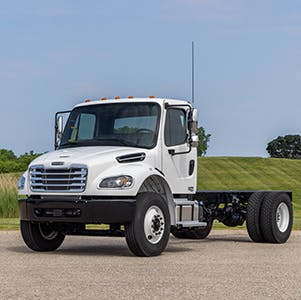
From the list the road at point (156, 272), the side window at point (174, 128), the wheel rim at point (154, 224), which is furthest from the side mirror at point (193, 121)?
the road at point (156, 272)

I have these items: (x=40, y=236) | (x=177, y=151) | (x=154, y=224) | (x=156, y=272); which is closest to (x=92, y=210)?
(x=154, y=224)

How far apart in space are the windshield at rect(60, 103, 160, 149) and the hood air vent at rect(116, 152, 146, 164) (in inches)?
11.8

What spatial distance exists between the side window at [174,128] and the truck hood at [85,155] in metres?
0.65

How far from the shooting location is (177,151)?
1438 centimetres

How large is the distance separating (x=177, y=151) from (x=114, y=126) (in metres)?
1.18

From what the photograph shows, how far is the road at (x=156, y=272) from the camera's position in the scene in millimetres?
8984

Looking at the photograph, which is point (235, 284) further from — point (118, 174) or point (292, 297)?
→ point (118, 174)

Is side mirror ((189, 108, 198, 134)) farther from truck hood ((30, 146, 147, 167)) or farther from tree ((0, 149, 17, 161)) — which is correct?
tree ((0, 149, 17, 161))

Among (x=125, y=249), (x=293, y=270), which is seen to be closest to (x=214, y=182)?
(x=125, y=249)

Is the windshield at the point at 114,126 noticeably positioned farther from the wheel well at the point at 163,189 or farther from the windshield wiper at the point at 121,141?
the wheel well at the point at 163,189

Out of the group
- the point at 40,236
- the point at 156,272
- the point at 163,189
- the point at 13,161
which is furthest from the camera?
the point at 13,161

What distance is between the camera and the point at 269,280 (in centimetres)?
1017

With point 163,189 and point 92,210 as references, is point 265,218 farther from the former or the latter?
point 92,210

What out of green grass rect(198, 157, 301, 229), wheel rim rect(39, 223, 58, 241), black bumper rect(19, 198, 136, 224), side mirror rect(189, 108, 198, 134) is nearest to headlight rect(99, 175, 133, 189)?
black bumper rect(19, 198, 136, 224)
